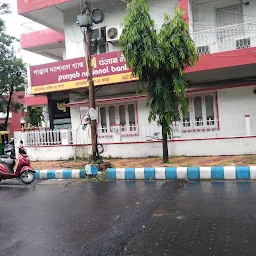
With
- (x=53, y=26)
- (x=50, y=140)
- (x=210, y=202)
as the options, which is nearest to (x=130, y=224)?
(x=210, y=202)

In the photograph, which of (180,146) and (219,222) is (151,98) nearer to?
(180,146)

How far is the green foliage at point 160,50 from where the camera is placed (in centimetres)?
870

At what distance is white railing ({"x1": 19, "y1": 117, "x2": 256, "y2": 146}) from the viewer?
456 inches

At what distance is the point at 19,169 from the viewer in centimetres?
870

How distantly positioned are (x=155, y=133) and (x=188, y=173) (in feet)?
12.8

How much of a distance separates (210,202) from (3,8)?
19.6m

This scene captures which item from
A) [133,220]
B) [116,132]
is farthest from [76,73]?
[133,220]

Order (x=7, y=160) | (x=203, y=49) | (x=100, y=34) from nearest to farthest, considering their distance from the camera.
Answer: (x=7, y=160) < (x=203, y=49) < (x=100, y=34)

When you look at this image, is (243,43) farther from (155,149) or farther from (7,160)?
(7,160)

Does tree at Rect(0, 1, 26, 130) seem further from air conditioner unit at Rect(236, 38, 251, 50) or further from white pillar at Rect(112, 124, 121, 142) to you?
air conditioner unit at Rect(236, 38, 251, 50)

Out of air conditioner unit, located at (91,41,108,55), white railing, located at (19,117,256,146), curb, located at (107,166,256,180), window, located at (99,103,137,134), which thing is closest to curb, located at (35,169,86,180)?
curb, located at (107,166,256,180)

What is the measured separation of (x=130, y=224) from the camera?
14.9ft

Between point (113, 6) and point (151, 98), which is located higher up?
point (113, 6)

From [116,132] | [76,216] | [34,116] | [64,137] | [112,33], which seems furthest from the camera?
[34,116]
